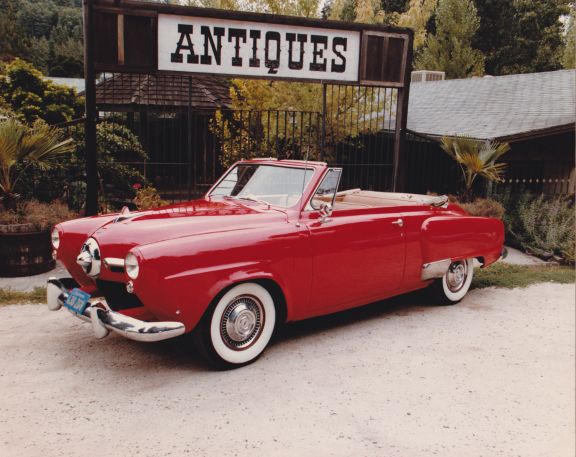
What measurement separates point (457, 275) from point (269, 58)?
4.05 metres

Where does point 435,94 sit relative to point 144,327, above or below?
above

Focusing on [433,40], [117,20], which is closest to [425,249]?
[117,20]

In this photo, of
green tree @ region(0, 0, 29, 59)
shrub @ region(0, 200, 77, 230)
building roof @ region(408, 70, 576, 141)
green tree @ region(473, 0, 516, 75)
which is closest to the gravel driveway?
shrub @ region(0, 200, 77, 230)

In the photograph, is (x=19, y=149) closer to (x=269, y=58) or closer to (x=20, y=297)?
(x=20, y=297)

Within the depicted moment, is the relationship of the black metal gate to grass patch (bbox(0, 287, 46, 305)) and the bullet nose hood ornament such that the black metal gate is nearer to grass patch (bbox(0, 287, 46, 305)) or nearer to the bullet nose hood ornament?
grass patch (bbox(0, 287, 46, 305))

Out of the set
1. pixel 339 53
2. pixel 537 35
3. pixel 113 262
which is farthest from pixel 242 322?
pixel 537 35

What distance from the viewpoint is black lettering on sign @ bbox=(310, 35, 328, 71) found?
26.7 ft

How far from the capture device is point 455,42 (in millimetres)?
27547

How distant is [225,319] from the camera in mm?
4172

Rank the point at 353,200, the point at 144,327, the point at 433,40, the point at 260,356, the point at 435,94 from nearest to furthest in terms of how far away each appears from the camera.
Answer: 1. the point at 144,327
2. the point at 260,356
3. the point at 353,200
4. the point at 435,94
5. the point at 433,40

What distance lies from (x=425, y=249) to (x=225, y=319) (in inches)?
92.5

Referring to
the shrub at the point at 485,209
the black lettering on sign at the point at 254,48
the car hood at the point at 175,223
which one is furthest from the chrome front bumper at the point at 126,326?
the shrub at the point at 485,209

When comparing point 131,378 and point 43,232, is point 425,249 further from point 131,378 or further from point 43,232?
point 43,232

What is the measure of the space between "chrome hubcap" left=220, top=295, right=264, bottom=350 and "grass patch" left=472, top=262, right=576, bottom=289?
366 centimetres
